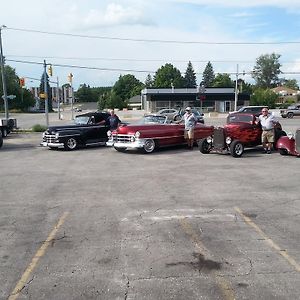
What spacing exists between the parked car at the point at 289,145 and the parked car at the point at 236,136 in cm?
103

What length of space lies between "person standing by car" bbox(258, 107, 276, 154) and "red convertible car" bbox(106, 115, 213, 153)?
137 inches

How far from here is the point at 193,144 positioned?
64.3ft

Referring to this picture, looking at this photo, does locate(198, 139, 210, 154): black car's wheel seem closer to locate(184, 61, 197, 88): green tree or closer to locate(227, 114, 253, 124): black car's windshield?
locate(227, 114, 253, 124): black car's windshield

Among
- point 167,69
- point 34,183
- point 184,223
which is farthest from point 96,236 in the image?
point 167,69

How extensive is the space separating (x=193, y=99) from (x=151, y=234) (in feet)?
279

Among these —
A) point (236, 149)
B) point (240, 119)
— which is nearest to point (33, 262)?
point (236, 149)

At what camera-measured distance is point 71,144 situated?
1975 cm

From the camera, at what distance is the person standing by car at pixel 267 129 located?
16922 millimetres

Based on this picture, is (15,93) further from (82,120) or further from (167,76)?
(82,120)

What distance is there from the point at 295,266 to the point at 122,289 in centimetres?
218

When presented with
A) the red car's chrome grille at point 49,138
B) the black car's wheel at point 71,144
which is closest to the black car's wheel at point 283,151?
the black car's wheel at point 71,144

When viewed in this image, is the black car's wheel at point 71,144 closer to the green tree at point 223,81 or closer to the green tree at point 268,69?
the green tree at point 223,81

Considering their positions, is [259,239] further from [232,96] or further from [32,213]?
[232,96]

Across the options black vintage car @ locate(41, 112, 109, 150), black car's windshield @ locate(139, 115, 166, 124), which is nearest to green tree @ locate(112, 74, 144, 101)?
black vintage car @ locate(41, 112, 109, 150)
